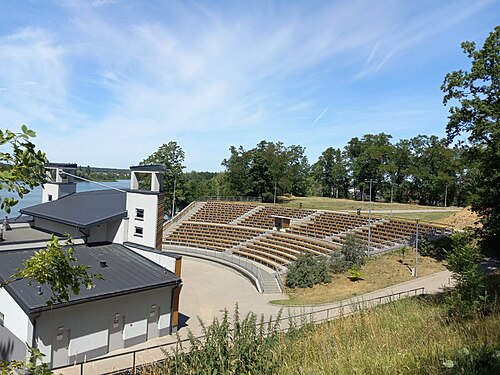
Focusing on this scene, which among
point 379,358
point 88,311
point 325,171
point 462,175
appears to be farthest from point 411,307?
point 325,171

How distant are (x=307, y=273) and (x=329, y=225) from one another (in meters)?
13.4

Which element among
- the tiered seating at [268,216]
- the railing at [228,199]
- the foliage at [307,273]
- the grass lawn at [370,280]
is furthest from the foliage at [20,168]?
the railing at [228,199]

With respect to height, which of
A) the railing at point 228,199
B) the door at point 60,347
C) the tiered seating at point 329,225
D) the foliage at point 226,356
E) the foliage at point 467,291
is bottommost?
the door at point 60,347

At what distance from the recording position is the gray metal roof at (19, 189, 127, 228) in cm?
1817

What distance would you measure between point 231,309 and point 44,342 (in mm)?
9974

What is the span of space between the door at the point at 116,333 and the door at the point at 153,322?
1314mm

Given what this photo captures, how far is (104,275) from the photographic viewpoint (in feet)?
46.2

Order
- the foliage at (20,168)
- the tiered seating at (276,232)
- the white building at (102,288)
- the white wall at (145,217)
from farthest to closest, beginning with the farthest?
the tiered seating at (276,232) < the white wall at (145,217) < the white building at (102,288) < the foliage at (20,168)

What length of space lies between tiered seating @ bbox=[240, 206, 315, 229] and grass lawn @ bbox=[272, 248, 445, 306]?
51.3ft

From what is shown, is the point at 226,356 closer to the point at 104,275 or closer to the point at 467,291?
the point at 467,291

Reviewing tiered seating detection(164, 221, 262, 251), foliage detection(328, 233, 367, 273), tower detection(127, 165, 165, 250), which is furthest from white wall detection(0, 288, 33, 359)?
tiered seating detection(164, 221, 262, 251)

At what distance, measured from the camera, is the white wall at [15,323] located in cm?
1143

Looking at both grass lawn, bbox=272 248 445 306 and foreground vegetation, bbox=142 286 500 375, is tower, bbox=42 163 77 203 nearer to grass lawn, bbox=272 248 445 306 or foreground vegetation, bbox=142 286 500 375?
grass lawn, bbox=272 248 445 306

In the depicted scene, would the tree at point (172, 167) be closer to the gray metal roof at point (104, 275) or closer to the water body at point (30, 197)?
the water body at point (30, 197)
